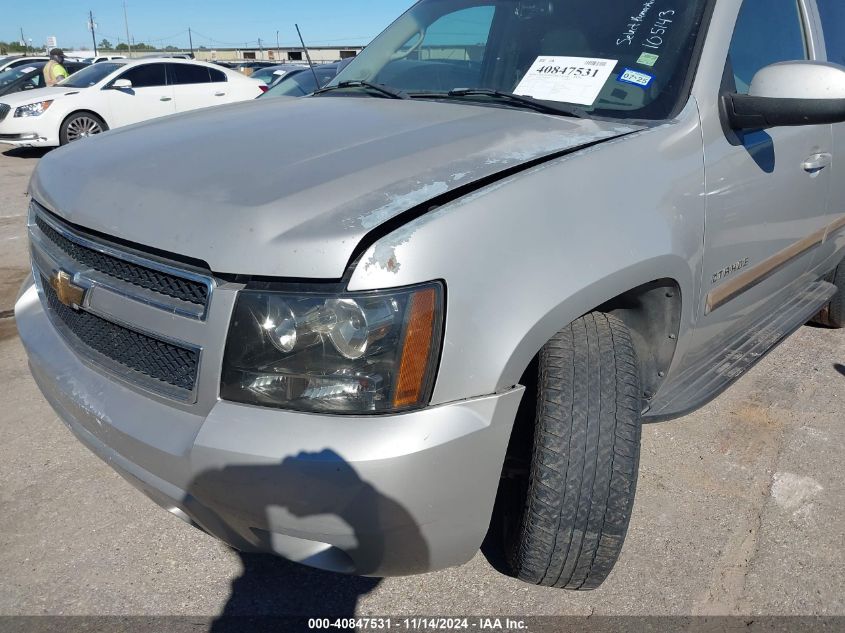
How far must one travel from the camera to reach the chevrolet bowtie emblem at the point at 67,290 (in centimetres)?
186

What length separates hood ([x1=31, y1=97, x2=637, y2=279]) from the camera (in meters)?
1.54

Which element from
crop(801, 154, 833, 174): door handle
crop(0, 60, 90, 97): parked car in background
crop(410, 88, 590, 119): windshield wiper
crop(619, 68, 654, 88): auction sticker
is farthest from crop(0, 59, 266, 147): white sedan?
crop(801, 154, 833, 174): door handle

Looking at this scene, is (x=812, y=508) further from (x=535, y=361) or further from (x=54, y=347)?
(x=54, y=347)

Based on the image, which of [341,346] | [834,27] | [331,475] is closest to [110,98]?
[834,27]

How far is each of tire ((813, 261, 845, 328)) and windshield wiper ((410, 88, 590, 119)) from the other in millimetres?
2382

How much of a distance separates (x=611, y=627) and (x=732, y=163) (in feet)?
4.68

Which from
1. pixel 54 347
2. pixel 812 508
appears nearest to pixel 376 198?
pixel 54 347

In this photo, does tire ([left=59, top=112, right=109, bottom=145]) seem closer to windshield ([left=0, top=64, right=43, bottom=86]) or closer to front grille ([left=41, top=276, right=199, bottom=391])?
windshield ([left=0, top=64, right=43, bottom=86])

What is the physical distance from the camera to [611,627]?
2008 mm

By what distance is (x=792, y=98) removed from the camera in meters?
2.18

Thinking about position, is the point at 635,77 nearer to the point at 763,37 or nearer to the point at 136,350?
the point at 763,37

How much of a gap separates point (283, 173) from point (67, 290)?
671 millimetres

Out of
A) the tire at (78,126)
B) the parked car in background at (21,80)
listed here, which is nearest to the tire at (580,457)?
the tire at (78,126)

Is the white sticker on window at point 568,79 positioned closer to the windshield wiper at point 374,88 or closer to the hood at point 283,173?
the hood at point 283,173
